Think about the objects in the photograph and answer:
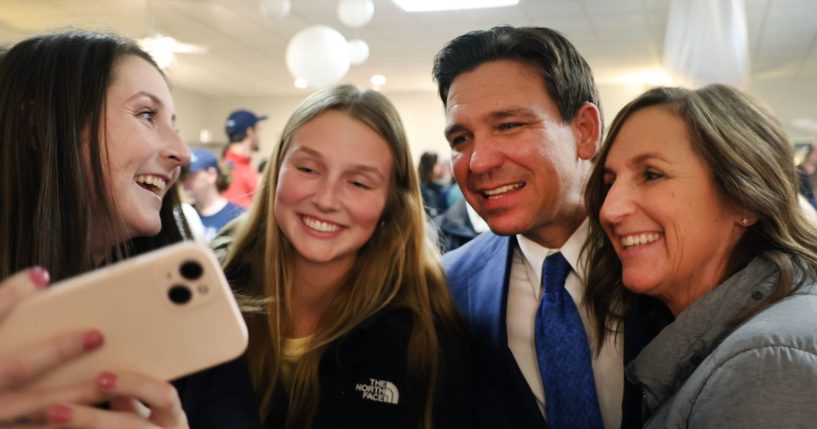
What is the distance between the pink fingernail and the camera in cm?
71

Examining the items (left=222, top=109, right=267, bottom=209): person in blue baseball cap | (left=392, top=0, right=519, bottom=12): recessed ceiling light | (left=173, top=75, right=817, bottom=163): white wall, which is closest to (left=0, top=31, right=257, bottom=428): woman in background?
(left=222, top=109, right=267, bottom=209): person in blue baseball cap

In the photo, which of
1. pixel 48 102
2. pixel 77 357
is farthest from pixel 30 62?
pixel 77 357

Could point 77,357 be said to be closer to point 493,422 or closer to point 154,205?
point 154,205

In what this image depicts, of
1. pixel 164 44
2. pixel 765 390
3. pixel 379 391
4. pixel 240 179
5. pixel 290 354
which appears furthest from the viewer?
pixel 164 44

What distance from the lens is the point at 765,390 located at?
0.92 m

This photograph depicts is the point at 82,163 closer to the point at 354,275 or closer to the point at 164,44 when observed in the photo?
the point at 354,275

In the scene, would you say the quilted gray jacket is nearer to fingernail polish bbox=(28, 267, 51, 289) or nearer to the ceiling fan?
fingernail polish bbox=(28, 267, 51, 289)

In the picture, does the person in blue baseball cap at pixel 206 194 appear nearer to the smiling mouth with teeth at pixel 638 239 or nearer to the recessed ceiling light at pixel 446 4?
the recessed ceiling light at pixel 446 4

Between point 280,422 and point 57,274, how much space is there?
58 centimetres

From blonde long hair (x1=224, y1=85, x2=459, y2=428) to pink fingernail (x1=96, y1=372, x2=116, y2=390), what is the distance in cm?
71

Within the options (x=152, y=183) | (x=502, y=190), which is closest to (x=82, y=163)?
(x=152, y=183)

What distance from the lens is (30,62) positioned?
108 centimetres

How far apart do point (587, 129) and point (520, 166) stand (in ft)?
0.96

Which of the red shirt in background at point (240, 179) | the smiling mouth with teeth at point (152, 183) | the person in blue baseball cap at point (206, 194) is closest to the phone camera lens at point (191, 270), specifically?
the smiling mouth with teeth at point (152, 183)
